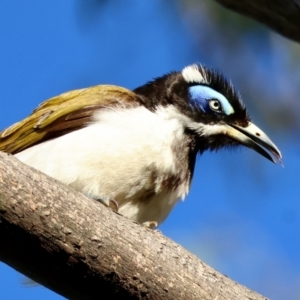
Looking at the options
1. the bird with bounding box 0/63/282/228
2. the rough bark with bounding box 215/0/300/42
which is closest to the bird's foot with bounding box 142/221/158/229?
the bird with bounding box 0/63/282/228

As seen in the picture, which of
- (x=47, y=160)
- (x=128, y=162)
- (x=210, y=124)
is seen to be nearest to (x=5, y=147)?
(x=47, y=160)

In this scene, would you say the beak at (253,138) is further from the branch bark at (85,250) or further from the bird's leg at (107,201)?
the branch bark at (85,250)

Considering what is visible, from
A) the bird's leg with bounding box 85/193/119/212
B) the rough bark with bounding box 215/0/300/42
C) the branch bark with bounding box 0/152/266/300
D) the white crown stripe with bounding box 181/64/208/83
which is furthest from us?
the white crown stripe with bounding box 181/64/208/83

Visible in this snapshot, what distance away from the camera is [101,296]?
3203mm

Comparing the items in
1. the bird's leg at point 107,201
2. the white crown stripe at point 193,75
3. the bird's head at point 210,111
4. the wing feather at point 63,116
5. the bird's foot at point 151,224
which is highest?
the white crown stripe at point 193,75

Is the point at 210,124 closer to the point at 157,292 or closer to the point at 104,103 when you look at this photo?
the point at 104,103

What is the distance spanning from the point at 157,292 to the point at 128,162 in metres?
Result: 1.34

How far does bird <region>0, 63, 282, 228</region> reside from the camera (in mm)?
4469

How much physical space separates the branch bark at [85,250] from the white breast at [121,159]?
3.25 feet

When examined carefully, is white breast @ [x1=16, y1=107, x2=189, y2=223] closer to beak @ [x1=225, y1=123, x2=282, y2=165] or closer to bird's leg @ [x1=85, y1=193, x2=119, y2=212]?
bird's leg @ [x1=85, y1=193, x2=119, y2=212]

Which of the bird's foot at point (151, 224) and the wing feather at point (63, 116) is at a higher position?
the wing feather at point (63, 116)

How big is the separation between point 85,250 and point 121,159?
1.42 meters

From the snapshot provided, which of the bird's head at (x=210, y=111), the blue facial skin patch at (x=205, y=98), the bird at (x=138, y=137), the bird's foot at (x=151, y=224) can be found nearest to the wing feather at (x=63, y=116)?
the bird at (x=138, y=137)

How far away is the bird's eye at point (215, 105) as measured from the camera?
5109 mm
